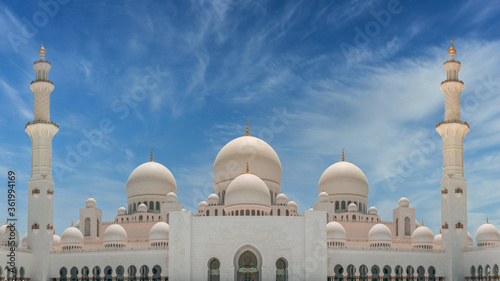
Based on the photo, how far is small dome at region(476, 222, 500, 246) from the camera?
4406 centimetres

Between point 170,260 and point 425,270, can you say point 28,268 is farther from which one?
point 425,270

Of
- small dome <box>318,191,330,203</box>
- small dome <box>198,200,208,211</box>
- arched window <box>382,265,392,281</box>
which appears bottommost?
arched window <box>382,265,392,281</box>

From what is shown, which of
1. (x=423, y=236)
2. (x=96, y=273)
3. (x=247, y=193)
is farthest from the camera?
(x=423, y=236)

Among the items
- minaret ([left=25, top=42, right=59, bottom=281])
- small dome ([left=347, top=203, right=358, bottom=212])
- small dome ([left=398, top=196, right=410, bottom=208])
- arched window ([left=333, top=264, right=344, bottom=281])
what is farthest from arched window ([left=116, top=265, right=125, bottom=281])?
small dome ([left=398, top=196, right=410, bottom=208])

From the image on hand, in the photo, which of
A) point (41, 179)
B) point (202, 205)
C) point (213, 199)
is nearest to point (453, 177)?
point (213, 199)

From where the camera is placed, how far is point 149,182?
52250 mm

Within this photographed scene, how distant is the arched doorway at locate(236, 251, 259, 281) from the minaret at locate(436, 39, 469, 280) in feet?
45.3

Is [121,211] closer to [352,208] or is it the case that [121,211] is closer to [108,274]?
[108,274]

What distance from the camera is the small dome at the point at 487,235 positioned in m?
44.1

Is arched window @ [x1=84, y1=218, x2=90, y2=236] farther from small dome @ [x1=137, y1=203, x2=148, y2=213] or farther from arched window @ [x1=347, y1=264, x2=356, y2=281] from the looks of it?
arched window @ [x1=347, y1=264, x2=356, y2=281]

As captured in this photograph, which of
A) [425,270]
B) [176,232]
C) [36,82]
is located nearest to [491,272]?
[425,270]

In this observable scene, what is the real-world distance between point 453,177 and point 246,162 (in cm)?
1602

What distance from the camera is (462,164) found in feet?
144

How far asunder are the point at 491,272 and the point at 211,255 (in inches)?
733
